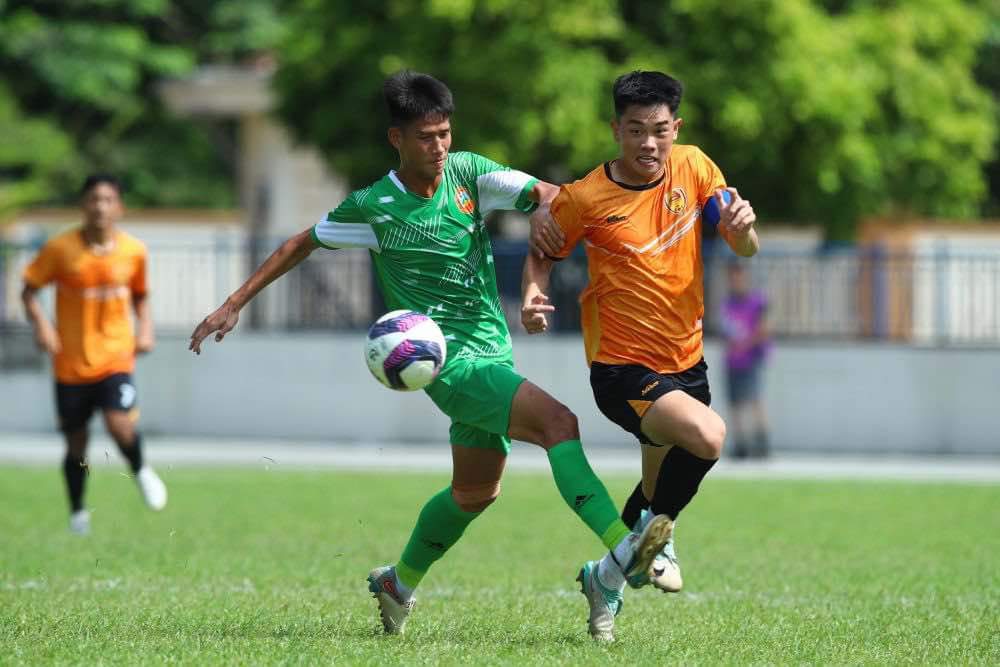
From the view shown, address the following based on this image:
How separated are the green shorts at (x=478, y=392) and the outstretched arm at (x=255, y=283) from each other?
2.65 ft

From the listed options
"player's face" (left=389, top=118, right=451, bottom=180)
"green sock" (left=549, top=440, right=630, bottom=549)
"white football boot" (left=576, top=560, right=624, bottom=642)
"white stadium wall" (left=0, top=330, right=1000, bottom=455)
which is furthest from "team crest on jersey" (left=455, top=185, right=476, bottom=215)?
"white stadium wall" (left=0, top=330, right=1000, bottom=455)

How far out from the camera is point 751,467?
1889 cm

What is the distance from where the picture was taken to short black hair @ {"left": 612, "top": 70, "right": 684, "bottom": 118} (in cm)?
705

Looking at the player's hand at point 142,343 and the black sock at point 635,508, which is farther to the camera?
the player's hand at point 142,343

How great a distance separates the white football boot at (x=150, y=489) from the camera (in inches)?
475

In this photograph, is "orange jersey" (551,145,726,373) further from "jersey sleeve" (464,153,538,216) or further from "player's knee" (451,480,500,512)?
"player's knee" (451,480,500,512)

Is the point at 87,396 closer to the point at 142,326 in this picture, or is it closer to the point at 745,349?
the point at 142,326

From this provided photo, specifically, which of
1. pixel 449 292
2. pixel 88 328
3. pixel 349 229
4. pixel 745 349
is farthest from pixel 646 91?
pixel 745 349

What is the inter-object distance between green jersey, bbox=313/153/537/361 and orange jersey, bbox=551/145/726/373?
264 millimetres

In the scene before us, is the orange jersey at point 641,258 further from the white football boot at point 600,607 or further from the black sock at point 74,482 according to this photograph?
the black sock at point 74,482

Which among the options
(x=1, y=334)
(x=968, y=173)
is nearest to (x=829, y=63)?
(x=968, y=173)

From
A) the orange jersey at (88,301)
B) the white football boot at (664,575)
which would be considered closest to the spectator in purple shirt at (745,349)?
the orange jersey at (88,301)

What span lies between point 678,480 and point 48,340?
20.5ft

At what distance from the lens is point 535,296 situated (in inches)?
275
